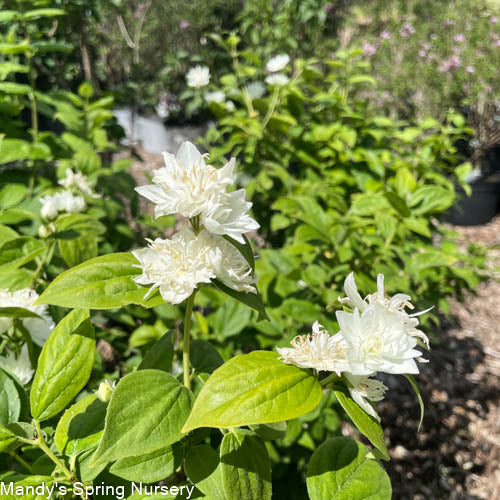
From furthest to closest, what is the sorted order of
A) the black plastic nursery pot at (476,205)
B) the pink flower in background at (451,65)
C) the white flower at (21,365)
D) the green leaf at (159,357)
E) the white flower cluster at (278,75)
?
the black plastic nursery pot at (476,205)
the pink flower in background at (451,65)
the white flower cluster at (278,75)
the white flower at (21,365)
the green leaf at (159,357)

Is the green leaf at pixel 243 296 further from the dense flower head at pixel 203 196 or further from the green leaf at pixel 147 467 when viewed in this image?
the green leaf at pixel 147 467

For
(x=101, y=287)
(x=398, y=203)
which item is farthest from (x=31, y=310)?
(x=398, y=203)

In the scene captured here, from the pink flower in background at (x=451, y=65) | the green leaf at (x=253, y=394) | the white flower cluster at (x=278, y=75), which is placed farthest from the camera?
the pink flower in background at (x=451, y=65)

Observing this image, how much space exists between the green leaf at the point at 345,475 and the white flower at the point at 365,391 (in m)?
0.13

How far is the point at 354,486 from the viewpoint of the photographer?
0.62 meters

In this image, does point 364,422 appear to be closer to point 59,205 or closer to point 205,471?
point 205,471

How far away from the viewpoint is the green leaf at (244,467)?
0.54 meters

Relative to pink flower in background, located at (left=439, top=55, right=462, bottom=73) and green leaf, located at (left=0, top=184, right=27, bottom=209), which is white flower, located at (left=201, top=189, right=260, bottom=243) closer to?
green leaf, located at (left=0, top=184, right=27, bottom=209)

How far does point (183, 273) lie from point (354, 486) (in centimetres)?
37

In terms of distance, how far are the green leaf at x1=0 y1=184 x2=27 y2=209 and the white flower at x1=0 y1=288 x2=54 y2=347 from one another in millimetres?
503

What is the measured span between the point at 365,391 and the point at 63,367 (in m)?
0.42

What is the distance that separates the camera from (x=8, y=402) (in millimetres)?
675

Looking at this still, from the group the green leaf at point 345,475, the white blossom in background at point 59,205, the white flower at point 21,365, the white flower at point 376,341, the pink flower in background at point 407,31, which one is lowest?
the pink flower in background at point 407,31

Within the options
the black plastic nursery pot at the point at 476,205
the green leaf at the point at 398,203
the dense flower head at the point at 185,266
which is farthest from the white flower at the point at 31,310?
the black plastic nursery pot at the point at 476,205
